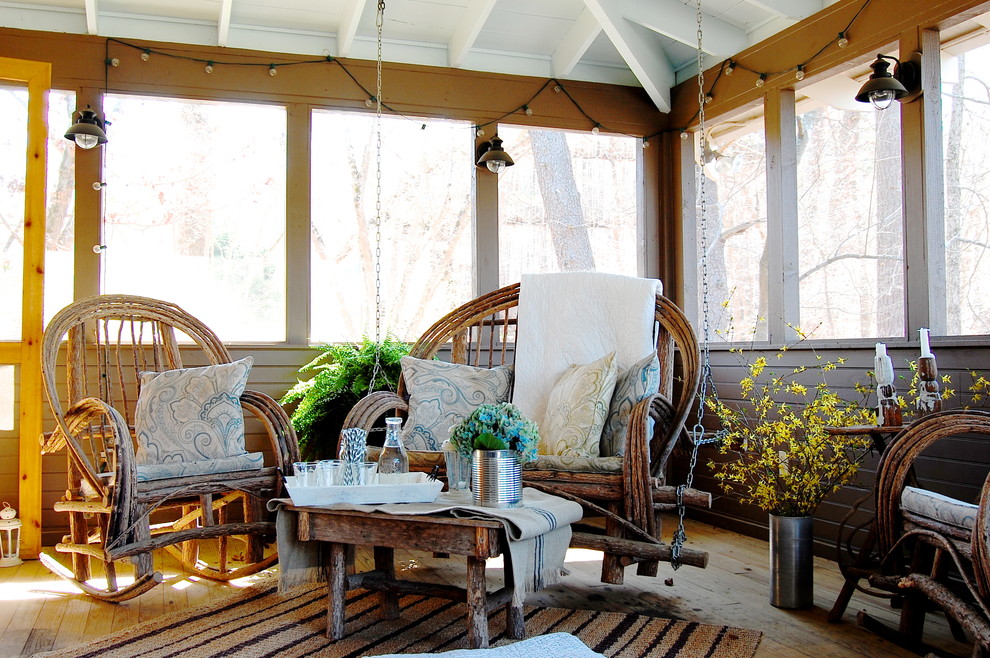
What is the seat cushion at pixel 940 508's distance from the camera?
6.92 feet

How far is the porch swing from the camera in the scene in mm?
2729

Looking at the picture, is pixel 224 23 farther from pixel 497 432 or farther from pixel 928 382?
pixel 928 382

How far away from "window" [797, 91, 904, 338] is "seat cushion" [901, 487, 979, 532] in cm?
327

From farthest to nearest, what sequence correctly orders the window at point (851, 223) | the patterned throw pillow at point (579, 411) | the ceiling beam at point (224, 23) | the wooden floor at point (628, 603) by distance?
the window at point (851, 223), the ceiling beam at point (224, 23), the patterned throw pillow at point (579, 411), the wooden floor at point (628, 603)

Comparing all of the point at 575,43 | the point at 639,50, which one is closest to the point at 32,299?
the point at 575,43

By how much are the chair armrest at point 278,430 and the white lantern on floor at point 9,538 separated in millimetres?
1237

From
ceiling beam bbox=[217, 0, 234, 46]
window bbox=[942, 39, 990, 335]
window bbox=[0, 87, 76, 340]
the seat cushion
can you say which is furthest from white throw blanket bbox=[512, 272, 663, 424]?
window bbox=[942, 39, 990, 335]

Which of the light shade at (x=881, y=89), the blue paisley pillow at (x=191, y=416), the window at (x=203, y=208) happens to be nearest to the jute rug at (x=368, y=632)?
the blue paisley pillow at (x=191, y=416)

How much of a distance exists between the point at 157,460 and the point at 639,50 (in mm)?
3187

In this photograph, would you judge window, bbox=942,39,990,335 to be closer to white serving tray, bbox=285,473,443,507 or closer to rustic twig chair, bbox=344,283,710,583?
rustic twig chair, bbox=344,283,710,583

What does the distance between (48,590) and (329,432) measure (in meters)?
1.33

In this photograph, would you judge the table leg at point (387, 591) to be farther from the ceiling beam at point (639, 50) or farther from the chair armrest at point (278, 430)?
the ceiling beam at point (639, 50)

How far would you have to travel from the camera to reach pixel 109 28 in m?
4.16

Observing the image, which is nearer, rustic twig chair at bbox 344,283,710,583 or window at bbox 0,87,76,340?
rustic twig chair at bbox 344,283,710,583
